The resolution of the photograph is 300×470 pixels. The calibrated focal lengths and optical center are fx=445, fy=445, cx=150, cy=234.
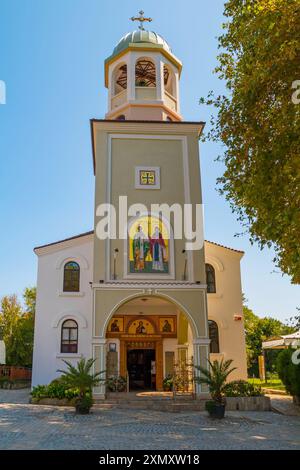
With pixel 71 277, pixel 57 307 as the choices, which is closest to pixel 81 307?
pixel 57 307

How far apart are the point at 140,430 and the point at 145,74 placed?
56.7ft

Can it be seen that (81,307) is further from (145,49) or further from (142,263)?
(145,49)

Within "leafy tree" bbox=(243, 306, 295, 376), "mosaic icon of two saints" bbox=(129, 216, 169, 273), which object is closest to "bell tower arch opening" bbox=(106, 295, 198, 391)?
"mosaic icon of two saints" bbox=(129, 216, 169, 273)

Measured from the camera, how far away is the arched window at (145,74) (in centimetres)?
2181

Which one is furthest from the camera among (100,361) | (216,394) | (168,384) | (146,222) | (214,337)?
(214,337)

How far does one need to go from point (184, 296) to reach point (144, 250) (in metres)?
2.54

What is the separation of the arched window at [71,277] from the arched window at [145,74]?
960 cm

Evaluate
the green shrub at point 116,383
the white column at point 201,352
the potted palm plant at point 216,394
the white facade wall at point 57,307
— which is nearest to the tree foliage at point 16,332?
the white facade wall at point 57,307

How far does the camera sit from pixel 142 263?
1855 cm

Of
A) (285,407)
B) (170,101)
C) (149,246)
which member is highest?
(170,101)

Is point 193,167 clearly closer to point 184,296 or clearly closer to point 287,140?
point 184,296

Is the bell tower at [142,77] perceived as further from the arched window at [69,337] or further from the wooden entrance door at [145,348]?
the wooden entrance door at [145,348]

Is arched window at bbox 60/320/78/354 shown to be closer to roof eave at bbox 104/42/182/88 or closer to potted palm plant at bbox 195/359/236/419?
potted palm plant at bbox 195/359/236/419

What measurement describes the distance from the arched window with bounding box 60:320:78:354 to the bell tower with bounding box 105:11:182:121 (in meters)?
10.3
